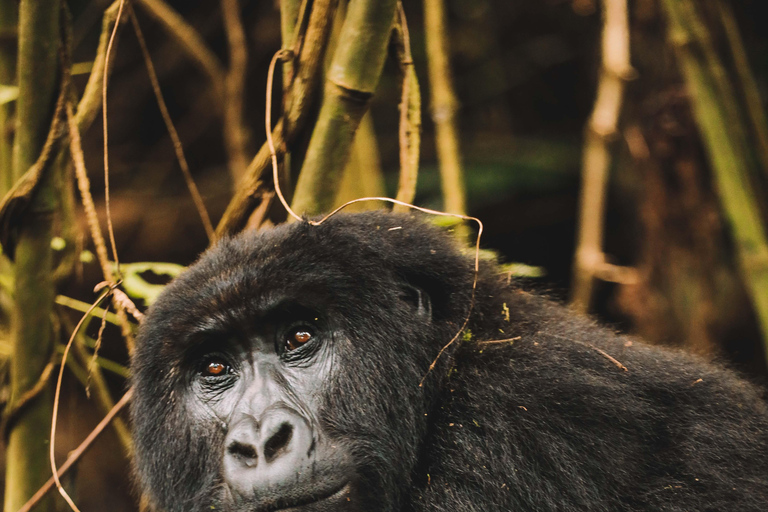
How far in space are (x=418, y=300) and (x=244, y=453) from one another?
28.8 inches

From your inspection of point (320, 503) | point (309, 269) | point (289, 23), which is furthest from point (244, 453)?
point (289, 23)

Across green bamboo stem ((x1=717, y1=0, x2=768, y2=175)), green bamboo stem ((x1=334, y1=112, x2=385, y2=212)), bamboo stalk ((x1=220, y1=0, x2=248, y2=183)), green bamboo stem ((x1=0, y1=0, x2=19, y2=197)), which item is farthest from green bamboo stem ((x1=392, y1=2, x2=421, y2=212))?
bamboo stalk ((x1=220, y1=0, x2=248, y2=183))

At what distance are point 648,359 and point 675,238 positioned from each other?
333cm

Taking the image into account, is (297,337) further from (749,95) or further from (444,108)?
(749,95)

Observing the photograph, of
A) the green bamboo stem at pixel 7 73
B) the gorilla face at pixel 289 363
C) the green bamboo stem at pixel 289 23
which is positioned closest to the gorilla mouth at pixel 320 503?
the gorilla face at pixel 289 363

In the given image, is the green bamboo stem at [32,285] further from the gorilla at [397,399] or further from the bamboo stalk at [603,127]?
the bamboo stalk at [603,127]

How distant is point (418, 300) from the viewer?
245 cm

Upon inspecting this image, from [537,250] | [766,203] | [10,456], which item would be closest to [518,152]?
[537,250]

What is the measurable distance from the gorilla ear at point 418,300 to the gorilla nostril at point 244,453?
683 millimetres

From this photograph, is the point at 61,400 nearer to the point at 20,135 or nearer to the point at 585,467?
the point at 20,135

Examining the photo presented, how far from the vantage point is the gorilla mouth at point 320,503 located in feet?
6.55

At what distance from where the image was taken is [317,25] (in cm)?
253

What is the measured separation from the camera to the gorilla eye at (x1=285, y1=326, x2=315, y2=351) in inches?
91.5

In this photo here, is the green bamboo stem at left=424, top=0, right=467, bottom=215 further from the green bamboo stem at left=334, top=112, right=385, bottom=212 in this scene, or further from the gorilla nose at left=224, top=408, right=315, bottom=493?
the gorilla nose at left=224, top=408, right=315, bottom=493
